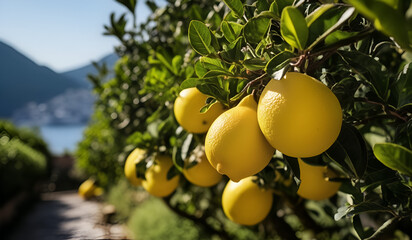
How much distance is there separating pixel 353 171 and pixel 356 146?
0.13ft

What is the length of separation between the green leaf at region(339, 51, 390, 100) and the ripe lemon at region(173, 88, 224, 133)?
0.24 metres

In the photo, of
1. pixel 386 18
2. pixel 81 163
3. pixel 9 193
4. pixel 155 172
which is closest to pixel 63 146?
pixel 81 163

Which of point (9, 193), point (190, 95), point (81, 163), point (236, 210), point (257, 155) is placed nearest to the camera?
point (257, 155)

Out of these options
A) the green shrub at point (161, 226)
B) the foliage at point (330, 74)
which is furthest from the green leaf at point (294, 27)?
the green shrub at point (161, 226)

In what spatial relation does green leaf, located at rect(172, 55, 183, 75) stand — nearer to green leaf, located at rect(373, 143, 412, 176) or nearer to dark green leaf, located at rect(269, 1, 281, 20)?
dark green leaf, located at rect(269, 1, 281, 20)

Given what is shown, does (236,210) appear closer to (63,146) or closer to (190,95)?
(190,95)

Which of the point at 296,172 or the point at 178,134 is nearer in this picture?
the point at 296,172

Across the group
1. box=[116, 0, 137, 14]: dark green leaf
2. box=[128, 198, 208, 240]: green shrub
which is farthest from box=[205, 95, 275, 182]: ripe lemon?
box=[128, 198, 208, 240]: green shrub

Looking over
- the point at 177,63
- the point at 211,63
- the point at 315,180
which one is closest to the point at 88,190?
the point at 177,63

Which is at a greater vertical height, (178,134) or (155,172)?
(178,134)

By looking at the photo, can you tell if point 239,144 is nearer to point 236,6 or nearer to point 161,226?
point 236,6

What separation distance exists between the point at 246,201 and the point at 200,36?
47 cm

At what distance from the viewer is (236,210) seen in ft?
2.58

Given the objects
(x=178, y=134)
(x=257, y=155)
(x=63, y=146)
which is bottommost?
(x=63, y=146)
